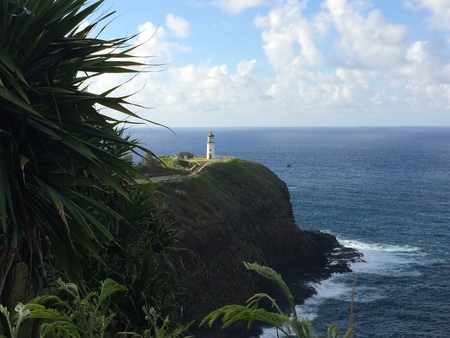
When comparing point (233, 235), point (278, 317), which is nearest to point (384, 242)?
point (233, 235)

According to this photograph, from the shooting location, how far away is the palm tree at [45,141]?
675cm

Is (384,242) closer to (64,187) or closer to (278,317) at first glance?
(64,187)

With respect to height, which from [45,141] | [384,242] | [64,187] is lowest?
[384,242]

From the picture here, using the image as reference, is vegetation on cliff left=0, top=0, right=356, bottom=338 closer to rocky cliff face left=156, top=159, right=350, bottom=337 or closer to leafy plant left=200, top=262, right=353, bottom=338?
leafy plant left=200, top=262, right=353, bottom=338

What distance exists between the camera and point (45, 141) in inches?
289

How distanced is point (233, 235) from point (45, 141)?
133 feet

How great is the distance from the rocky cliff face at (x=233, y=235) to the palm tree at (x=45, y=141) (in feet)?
83.9

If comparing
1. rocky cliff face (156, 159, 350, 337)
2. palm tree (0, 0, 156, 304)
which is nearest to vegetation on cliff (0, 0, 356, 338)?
palm tree (0, 0, 156, 304)

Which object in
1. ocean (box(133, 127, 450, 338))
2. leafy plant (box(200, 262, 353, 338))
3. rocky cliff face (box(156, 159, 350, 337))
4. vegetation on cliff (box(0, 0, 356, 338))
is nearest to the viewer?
leafy plant (box(200, 262, 353, 338))

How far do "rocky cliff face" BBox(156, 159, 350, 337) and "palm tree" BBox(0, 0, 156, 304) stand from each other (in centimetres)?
2558

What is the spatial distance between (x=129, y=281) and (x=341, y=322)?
30.8m

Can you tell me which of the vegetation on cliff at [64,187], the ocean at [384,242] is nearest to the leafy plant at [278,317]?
the vegetation on cliff at [64,187]

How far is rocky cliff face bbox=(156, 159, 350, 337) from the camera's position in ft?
128

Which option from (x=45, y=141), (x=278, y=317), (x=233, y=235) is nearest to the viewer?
(x=278, y=317)
